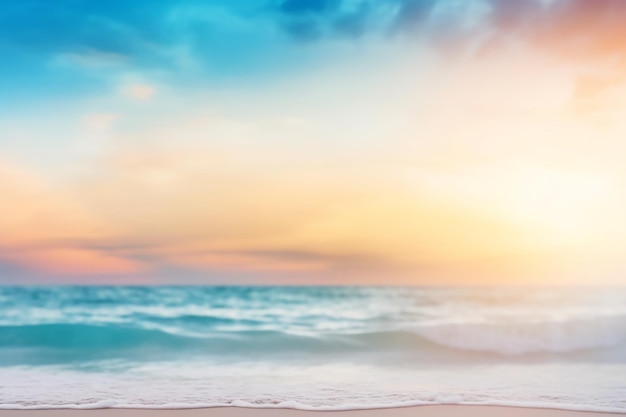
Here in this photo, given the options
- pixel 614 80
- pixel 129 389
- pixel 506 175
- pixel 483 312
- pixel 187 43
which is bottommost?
pixel 129 389

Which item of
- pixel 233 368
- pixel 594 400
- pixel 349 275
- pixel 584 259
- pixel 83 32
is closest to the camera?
pixel 594 400

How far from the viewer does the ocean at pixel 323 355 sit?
2746 mm

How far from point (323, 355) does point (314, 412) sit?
4.94 ft

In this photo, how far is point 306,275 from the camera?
18.9ft

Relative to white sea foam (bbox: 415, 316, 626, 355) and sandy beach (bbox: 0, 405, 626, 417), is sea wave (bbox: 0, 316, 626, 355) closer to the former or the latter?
white sea foam (bbox: 415, 316, 626, 355)

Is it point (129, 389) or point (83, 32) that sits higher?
point (83, 32)

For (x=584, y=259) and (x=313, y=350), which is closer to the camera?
(x=313, y=350)

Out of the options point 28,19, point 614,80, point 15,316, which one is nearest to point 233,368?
point 28,19

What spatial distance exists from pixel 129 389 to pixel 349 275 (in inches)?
116

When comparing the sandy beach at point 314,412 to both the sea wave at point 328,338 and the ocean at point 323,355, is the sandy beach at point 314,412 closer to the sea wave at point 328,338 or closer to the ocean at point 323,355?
the ocean at point 323,355

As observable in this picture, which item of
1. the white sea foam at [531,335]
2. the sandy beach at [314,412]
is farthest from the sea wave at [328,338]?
the sandy beach at [314,412]

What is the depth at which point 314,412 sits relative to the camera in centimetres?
246

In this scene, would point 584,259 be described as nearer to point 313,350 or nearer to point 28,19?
point 313,350

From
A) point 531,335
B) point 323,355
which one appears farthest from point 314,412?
point 531,335
